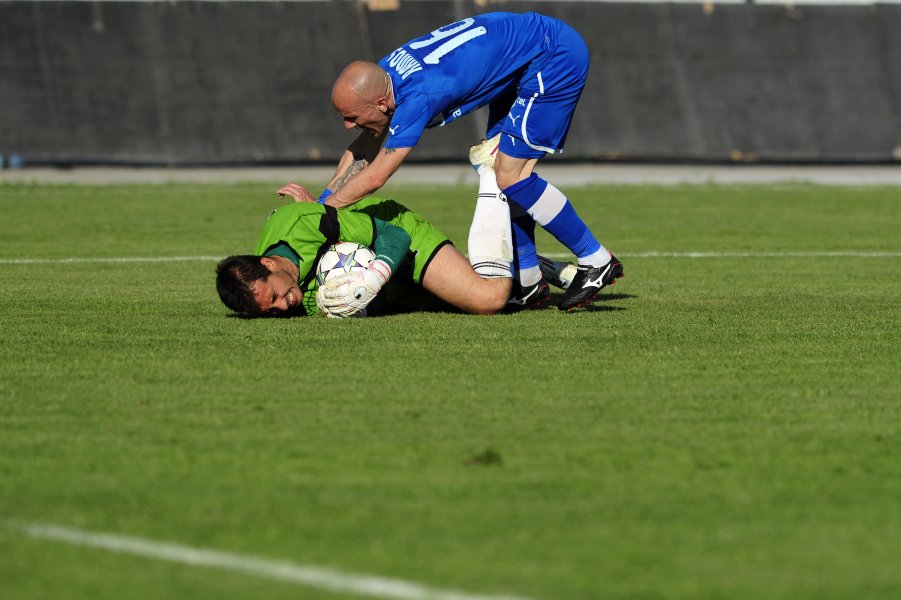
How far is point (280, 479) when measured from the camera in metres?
4.55

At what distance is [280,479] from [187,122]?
16.7m

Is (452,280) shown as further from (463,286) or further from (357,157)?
(357,157)

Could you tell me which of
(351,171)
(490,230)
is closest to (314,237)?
(351,171)

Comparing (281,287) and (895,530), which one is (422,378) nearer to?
(281,287)

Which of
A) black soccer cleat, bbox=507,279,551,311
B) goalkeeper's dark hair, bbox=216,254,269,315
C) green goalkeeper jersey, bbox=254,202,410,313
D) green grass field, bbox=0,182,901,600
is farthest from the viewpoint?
black soccer cleat, bbox=507,279,551,311

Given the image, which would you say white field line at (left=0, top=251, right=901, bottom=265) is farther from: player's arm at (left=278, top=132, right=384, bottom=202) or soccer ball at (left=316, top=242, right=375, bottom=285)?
soccer ball at (left=316, top=242, right=375, bottom=285)

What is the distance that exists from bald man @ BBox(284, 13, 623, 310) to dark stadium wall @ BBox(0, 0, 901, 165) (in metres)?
12.3

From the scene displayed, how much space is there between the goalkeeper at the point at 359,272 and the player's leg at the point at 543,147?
25 centimetres

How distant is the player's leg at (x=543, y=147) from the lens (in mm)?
8328

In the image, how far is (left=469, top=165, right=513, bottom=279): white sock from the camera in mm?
8336

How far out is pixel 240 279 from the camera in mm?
7617

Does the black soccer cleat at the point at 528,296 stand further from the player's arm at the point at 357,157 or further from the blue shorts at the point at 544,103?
the player's arm at the point at 357,157

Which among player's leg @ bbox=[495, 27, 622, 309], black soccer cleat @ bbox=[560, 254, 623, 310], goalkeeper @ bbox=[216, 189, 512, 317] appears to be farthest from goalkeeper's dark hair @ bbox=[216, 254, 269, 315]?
black soccer cleat @ bbox=[560, 254, 623, 310]

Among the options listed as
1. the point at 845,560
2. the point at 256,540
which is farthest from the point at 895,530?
the point at 256,540
